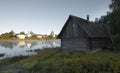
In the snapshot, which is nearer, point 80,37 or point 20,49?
point 80,37

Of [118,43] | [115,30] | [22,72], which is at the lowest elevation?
[22,72]

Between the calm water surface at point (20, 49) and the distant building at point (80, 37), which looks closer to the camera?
the distant building at point (80, 37)

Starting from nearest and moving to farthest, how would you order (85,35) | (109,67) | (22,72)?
(109,67)
(22,72)
(85,35)

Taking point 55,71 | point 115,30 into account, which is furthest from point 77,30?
point 55,71

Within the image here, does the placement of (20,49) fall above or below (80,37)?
below

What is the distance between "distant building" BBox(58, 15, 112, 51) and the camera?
30.7 meters

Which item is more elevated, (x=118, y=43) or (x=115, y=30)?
(x=115, y=30)

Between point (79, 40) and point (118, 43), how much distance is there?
6631mm

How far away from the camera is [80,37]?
31531 millimetres

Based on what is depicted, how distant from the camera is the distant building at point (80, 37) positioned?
30703mm

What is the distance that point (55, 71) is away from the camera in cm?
1916

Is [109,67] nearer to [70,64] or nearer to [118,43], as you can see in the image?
[70,64]

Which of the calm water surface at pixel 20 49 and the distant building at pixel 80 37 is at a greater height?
the distant building at pixel 80 37

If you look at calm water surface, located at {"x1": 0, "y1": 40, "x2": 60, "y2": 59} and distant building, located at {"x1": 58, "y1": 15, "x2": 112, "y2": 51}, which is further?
calm water surface, located at {"x1": 0, "y1": 40, "x2": 60, "y2": 59}
